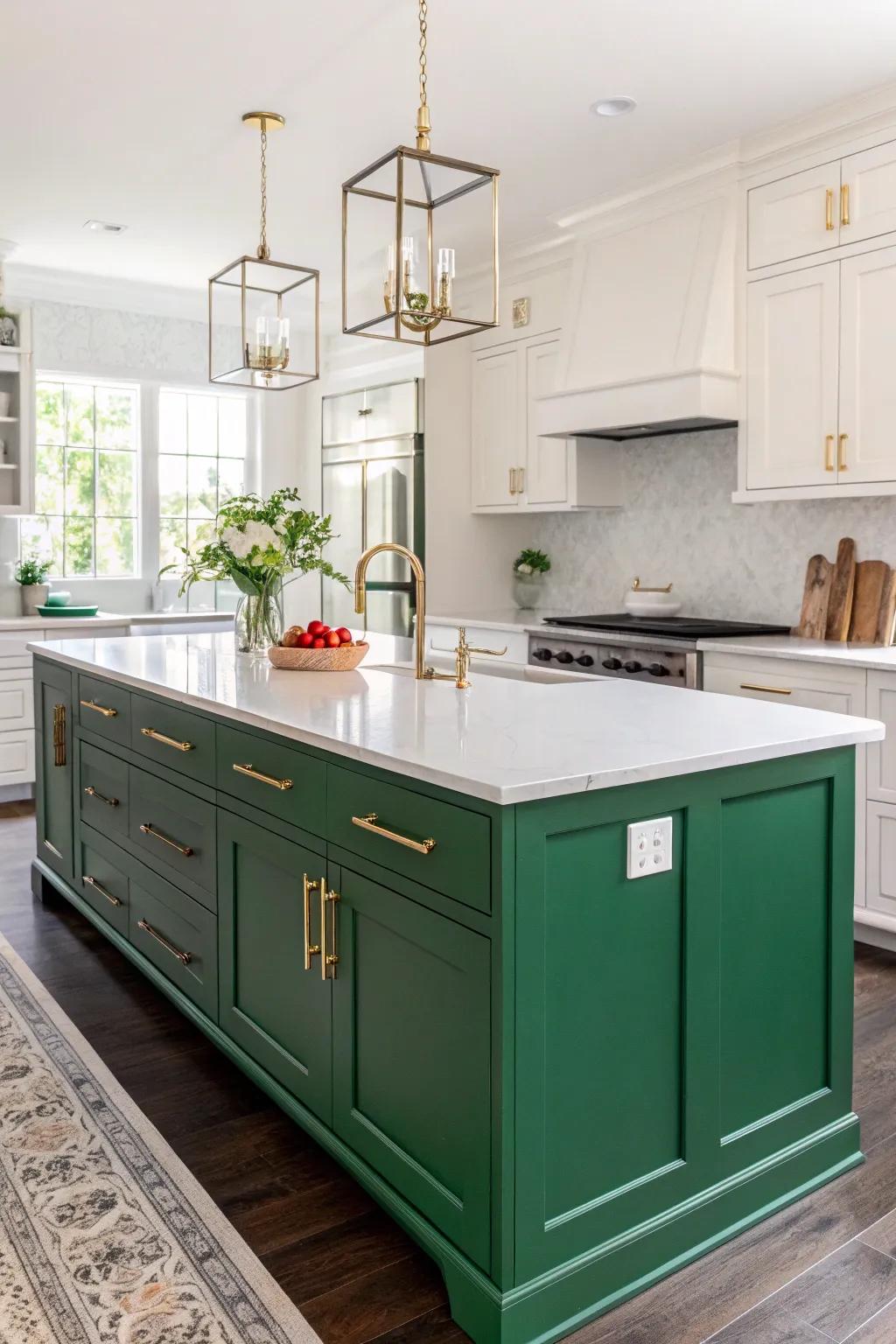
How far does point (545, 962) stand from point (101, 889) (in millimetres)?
2118

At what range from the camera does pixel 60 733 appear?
142 inches

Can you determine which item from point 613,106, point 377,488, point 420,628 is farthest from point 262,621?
point 377,488

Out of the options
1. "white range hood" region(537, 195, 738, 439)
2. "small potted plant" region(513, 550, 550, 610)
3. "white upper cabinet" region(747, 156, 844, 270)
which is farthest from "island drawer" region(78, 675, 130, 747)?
"small potted plant" region(513, 550, 550, 610)

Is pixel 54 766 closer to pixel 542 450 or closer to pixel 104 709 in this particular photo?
pixel 104 709

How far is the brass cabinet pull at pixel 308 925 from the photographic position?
2.04 m

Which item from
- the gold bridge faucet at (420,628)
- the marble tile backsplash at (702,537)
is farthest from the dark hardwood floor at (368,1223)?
the marble tile backsplash at (702,537)

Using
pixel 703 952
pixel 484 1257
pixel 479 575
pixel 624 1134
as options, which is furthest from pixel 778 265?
pixel 484 1257

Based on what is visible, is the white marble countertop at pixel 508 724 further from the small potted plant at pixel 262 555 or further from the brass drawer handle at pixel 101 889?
the brass drawer handle at pixel 101 889

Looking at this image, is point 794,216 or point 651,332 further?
Answer: point 651,332

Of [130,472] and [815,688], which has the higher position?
[130,472]

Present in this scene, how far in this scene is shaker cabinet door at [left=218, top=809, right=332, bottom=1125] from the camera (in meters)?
2.08

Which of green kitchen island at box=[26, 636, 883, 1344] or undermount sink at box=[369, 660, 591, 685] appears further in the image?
undermount sink at box=[369, 660, 591, 685]

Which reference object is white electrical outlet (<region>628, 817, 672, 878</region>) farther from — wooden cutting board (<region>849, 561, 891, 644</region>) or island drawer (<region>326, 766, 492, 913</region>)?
→ wooden cutting board (<region>849, 561, 891, 644</region>)

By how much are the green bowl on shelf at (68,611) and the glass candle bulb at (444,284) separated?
394 centimetres
